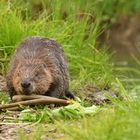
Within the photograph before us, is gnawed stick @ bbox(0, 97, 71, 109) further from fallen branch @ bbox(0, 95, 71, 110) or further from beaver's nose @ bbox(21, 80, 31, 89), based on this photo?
beaver's nose @ bbox(21, 80, 31, 89)

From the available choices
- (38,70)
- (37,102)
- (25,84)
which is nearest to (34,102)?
(37,102)

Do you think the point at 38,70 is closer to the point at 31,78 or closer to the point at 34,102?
the point at 31,78

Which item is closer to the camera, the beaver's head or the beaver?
the beaver's head

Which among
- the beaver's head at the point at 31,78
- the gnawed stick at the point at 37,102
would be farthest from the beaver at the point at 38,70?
the gnawed stick at the point at 37,102

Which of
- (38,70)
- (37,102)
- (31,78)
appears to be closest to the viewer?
(37,102)

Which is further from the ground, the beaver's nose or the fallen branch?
the beaver's nose

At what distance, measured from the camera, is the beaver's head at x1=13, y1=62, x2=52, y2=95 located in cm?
628

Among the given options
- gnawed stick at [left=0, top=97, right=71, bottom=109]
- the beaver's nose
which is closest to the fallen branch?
gnawed stick at [left=0, top=97, right=71, bottom=109]

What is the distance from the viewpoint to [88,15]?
8.84 metres

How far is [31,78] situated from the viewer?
637 centimetres

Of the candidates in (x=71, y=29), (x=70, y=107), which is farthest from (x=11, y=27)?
(x=70, y=107)

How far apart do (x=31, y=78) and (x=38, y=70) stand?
174mm

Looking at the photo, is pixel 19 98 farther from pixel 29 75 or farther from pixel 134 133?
pixel 134 133

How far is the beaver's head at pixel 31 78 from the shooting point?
20.6ft
